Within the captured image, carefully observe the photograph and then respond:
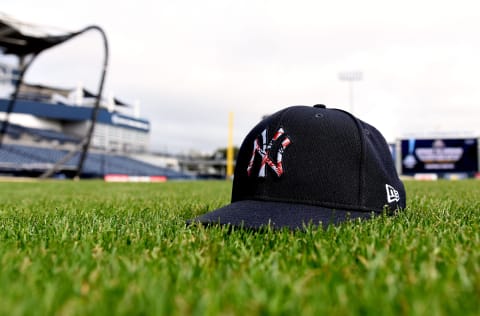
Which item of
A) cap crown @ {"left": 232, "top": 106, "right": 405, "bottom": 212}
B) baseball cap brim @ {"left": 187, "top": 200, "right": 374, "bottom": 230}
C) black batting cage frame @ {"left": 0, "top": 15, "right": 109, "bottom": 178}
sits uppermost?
black batting cage frame @ {"left": 0, "top": 15, "right": 109, "bottom": 178}

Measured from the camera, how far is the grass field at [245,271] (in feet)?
2.45

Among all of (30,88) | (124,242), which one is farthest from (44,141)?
(124,242)

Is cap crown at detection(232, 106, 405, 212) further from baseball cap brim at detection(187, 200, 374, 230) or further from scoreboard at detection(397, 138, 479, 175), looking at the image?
scoreboard at detection(397, 138, 479, 175)

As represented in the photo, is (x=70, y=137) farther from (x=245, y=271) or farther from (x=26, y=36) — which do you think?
(x=245, y=271)

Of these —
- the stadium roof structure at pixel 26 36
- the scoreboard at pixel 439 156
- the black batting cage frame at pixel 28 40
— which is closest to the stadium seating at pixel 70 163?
the black batting cage frame at pixel 28 40

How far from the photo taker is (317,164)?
1.62 meters

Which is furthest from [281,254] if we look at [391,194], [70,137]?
[70,137]

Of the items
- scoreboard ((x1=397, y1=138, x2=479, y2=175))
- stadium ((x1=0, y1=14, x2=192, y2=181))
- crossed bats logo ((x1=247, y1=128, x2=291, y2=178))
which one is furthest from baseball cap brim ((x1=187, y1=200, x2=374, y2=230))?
scoreboard ((x1=397, y1=138, x2=479, y2=175))

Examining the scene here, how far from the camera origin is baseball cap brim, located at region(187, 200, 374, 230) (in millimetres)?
1495

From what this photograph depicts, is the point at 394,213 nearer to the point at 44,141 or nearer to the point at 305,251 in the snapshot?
the point at 305,251

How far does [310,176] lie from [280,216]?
201 millimetres

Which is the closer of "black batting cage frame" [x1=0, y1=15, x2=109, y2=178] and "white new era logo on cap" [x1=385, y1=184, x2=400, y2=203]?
"white new era logo on cap" [x1=385, y1=184, x2=400, y2=203]

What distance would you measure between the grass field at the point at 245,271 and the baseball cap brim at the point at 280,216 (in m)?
0.04

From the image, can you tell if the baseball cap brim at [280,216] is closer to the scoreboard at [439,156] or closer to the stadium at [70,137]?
the stadium at [70,137]
